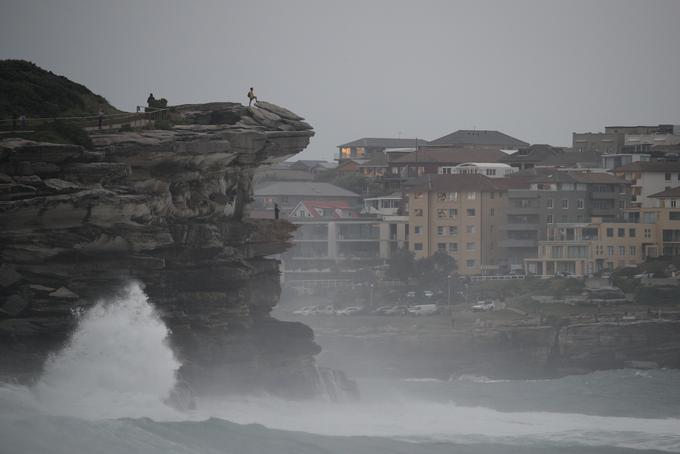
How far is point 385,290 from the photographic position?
468 feet

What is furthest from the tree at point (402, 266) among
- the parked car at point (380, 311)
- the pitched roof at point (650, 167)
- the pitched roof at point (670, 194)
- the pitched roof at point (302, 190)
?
the pitched roof at point (302, 190)

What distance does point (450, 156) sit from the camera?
7303 inches

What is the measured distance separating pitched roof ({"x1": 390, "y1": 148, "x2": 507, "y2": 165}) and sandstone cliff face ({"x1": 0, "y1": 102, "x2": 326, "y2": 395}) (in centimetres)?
10768

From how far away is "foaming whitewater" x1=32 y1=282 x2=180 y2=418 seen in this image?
196ft

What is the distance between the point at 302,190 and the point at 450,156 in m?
19.6

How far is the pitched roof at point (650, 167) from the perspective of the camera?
159 metres

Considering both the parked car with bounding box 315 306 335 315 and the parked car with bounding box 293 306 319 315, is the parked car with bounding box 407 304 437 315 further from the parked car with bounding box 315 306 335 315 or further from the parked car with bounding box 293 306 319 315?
the parked car with bounding box 293 306 319 315

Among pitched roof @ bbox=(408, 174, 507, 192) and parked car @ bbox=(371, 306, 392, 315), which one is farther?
pitched roof @ bbox=(408, 174, 507, 192)

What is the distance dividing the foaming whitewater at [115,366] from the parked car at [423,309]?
63742 mm

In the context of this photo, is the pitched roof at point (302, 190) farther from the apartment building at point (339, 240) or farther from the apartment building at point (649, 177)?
the apartment building at point (649, 177)

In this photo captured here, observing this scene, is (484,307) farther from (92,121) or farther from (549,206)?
(92,121)


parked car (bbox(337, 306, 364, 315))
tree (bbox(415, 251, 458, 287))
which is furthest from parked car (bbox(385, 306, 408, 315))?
tree (bbox(415, 251, 458, 287))

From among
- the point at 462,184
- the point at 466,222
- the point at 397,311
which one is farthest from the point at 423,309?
the point at 462,184

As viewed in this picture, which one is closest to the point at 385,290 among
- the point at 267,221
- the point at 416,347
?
the point at 416,347
